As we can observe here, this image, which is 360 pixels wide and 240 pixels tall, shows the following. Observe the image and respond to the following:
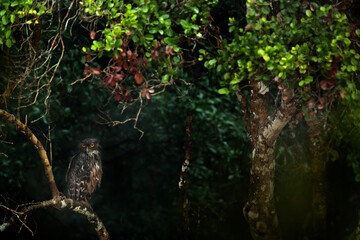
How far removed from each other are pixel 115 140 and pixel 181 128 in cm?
103

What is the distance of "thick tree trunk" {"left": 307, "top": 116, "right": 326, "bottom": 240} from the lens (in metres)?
7.80

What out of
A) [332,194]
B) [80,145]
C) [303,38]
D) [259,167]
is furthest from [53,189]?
[332,194]

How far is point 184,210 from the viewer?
8062 millimetres

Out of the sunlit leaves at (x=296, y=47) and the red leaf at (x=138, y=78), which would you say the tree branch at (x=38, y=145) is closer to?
the red leaf at (x=138, y=78)

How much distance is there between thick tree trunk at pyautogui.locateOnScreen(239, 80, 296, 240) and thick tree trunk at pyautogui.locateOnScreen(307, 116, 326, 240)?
93 centimetres

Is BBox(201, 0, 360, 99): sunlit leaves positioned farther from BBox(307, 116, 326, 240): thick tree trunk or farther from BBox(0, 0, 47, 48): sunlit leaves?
BBox(307, 116, 326, 240): thick tree trunk

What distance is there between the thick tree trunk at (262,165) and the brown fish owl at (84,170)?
1995 millimetres

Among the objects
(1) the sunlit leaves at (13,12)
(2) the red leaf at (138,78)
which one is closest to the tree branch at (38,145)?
(1) the sunlit leaves at (13,12)

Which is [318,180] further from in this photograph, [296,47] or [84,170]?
[84,170]

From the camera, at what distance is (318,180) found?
7.91m

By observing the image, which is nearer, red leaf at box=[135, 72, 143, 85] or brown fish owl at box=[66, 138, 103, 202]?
red leaf at box=[135, 72, 143, 85]

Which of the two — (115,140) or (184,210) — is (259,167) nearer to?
(184,210)

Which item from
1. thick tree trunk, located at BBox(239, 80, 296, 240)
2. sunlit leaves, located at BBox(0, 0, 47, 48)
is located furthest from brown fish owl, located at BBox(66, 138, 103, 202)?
sunlit leaves, located at BBox(0, 0, 47, 48)

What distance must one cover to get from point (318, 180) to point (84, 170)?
2943mm
